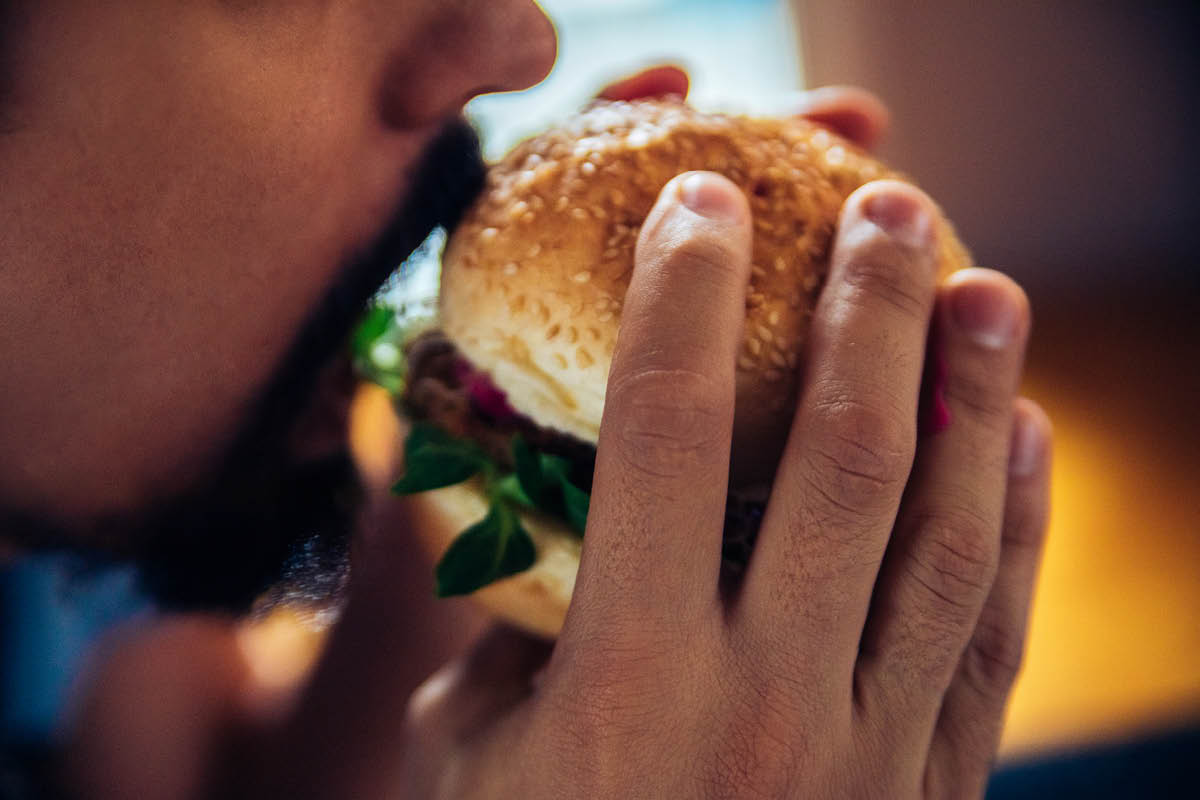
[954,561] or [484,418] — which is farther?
[484,418]

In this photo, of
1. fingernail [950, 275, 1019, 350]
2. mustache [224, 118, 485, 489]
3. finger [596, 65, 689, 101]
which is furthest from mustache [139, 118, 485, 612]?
fingernail [950, 275, 1019, 350]

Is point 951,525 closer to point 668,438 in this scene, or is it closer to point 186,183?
point 668,438

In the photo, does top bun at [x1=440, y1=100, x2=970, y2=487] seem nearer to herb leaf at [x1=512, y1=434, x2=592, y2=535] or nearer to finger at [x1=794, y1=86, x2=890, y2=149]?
herb leaf at [x1=512, y1=434, x2=592, y2=535]

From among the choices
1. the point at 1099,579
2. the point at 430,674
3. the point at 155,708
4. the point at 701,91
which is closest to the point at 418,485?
the point at 430,674

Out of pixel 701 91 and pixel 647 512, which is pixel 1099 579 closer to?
pixel 647 512

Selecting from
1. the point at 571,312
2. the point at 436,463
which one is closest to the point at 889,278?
the point at 571,312
